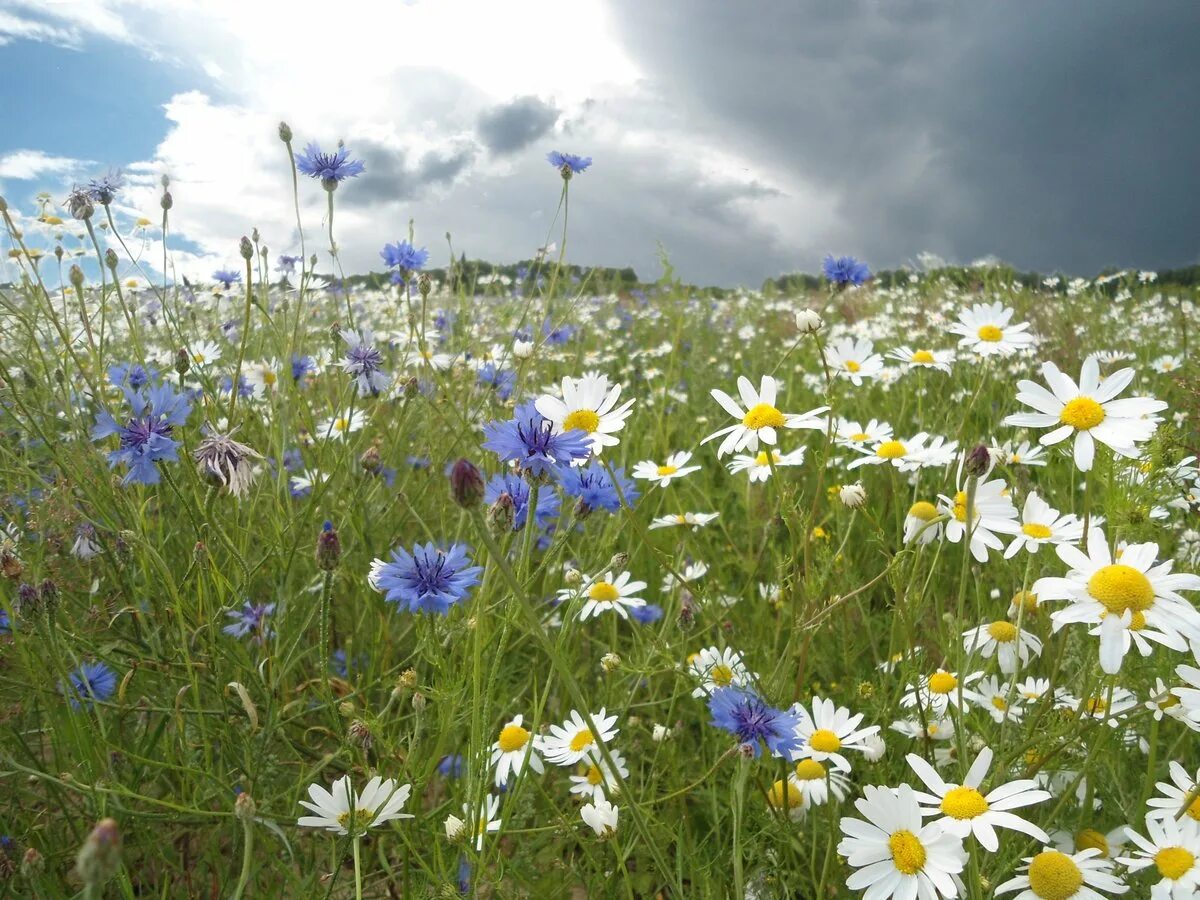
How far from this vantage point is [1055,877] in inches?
36.2

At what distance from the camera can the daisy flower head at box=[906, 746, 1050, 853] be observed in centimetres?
88

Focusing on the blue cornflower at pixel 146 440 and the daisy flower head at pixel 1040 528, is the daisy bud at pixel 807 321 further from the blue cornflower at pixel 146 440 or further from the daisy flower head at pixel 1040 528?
the blue cornflower at pixel 146 440

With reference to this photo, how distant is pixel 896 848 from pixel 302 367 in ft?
7.41

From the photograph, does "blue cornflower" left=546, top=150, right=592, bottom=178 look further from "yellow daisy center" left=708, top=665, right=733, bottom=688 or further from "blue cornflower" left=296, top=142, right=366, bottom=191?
"yellow daisy center" left=708, top=665, right=733, bottom=688

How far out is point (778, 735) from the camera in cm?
108

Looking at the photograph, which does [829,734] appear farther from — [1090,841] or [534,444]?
[534,444]

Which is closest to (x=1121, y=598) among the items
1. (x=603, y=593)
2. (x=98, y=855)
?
(x=603, y=593)

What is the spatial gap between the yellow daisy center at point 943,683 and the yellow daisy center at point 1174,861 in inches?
15.0

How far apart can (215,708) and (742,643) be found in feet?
3.47

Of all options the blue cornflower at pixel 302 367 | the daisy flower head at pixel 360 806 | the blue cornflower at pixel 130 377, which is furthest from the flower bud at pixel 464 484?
the blue cornflower at pixel 302 367

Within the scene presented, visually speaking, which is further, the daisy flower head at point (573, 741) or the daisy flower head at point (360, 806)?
the daisy flower head at point (573, 741)

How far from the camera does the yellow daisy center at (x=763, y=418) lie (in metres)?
1.30

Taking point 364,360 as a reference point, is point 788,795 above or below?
below

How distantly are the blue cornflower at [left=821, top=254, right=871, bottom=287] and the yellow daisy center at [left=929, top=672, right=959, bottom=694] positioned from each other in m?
1.02
